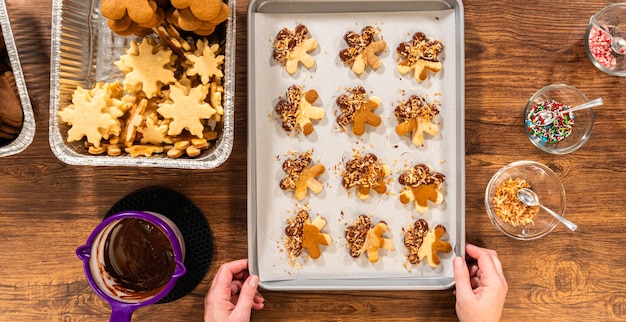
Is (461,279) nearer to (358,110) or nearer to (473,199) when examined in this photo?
(473,199)

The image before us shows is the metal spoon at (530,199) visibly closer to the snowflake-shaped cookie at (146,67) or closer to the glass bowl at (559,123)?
the glass bowl at (559,123)

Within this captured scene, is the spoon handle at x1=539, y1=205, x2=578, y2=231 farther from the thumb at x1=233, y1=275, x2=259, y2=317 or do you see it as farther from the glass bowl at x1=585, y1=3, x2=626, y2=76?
the thumb at x1=233, y1=275, x2=259, y2=317

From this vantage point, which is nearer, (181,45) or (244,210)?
(181,45)

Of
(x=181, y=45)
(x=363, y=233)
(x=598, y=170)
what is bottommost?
(x=363, y=233)

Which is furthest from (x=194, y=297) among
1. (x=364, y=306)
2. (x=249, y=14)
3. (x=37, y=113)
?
(x=249, y=14)

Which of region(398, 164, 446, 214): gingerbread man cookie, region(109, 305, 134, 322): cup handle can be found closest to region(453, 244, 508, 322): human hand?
region(398, 164, 446, 214): gingerbread man cookie

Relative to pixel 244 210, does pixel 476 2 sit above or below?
above

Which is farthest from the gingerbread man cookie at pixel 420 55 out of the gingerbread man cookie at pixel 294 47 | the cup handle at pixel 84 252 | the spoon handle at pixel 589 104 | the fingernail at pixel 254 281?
the cup handle at pixel 84 252

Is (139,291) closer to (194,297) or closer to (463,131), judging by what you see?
(194,297)
